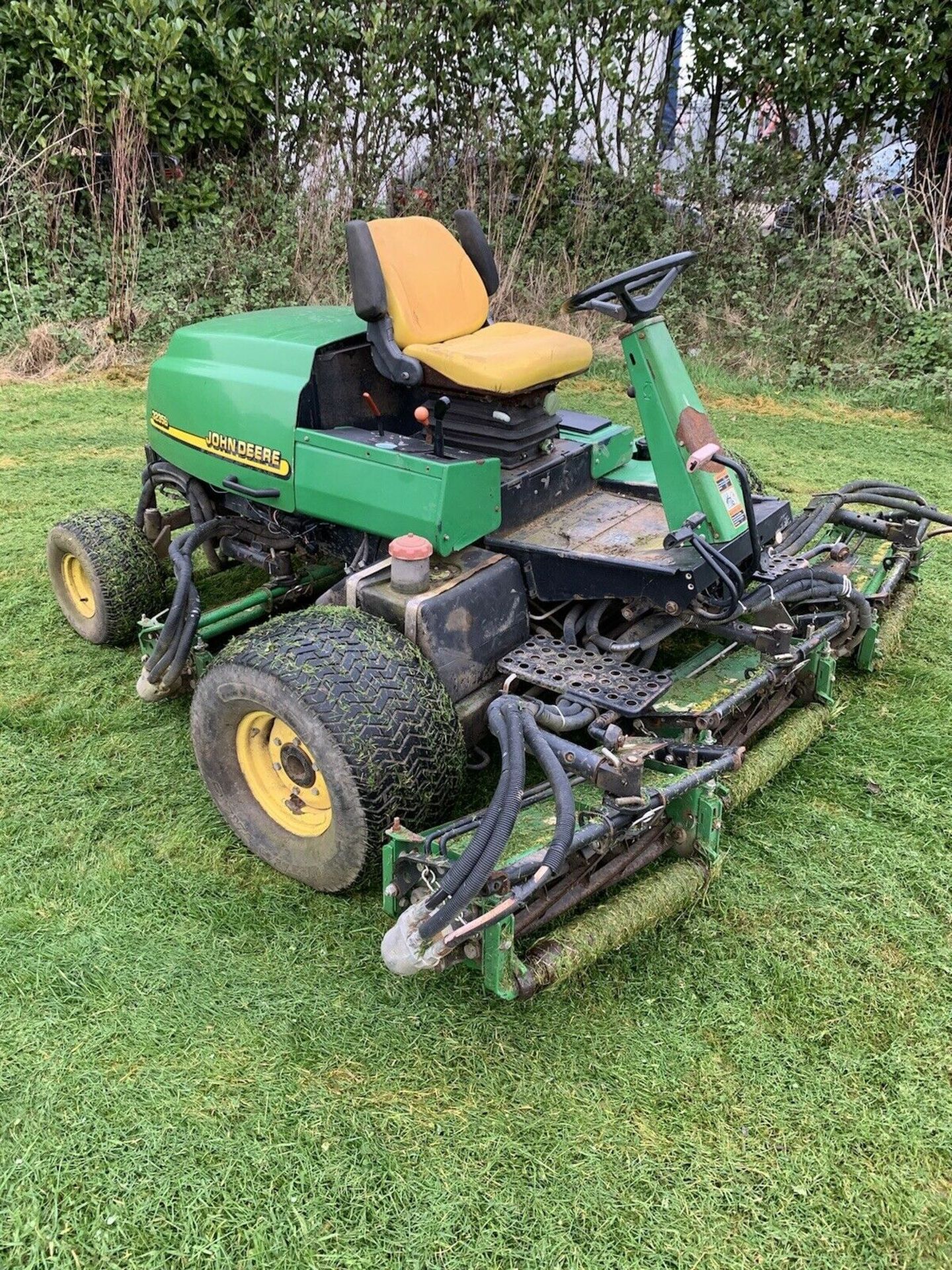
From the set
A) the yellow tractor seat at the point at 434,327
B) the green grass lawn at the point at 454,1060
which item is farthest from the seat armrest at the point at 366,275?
the green grass lawn at the point at 454,1060

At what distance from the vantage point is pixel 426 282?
3.51 m

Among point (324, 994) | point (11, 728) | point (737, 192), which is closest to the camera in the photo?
point (324, 994)

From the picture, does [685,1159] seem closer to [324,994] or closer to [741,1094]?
[741,1094]

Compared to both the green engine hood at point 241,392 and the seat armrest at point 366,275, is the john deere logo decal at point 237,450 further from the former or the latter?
the seat armrest at point 366,275

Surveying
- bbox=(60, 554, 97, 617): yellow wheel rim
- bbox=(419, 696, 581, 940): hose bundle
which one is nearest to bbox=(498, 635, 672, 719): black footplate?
bbox=(419, 696, 581, 940): hose bundle

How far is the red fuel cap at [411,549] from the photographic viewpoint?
2943 mm

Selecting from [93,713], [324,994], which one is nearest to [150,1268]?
[324,994]

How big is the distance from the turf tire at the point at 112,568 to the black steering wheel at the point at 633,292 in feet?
6.78

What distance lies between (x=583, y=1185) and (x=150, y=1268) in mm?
873

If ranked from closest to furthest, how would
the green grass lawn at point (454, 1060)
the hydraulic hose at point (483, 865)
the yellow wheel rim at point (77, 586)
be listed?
Answer: the green grass lawn at point (454, 1060) < the hydraulic hose at point (483, 865) < the yellow wheel rim at point (77, 586)

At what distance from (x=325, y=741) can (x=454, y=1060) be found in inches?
33.3

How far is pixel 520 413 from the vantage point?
3.40 metres

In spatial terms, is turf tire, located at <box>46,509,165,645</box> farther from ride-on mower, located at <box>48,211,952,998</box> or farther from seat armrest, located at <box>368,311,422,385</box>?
seat armrest, located at <box>368,311,422,385</box>

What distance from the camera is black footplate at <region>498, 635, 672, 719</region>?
9.43 feet
